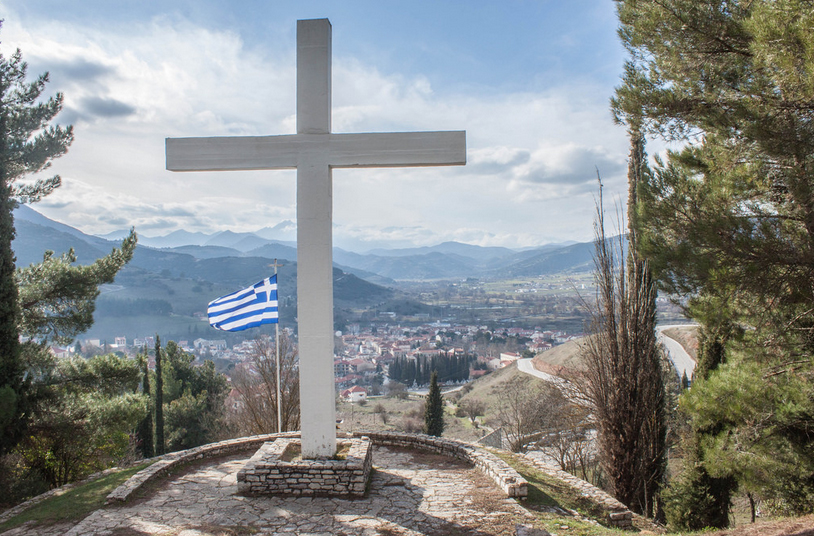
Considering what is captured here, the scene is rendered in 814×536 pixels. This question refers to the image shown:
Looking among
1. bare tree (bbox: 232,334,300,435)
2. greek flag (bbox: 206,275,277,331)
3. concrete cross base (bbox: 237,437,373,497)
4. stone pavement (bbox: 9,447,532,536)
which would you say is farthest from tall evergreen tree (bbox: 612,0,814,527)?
bare tree (bbox: 232,334,300,435)

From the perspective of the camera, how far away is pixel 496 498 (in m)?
5.31

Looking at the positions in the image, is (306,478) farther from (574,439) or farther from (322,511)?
(574,439)

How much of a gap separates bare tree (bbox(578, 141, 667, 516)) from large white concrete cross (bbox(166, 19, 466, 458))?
14.3 ft

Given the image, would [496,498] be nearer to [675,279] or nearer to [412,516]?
[412,516]

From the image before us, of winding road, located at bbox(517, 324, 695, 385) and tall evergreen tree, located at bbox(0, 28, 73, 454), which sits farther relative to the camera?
winding road, located at bbox(517, 324, 695, 385)

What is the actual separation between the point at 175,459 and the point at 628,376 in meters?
7.17

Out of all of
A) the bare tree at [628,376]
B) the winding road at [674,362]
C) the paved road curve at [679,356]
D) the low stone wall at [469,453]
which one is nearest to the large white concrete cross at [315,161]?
the low stone wall at [469,453]

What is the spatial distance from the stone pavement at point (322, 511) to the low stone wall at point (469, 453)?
5.2 inches

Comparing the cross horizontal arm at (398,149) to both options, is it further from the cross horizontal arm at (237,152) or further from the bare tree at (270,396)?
the bare tree at (270,396)

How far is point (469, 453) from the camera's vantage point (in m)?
6.75

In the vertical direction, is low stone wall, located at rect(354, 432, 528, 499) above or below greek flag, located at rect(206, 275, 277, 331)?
below

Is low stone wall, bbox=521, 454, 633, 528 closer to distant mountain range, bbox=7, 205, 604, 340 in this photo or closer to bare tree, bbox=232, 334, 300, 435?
bare tree, bbox=232, 334, 300, 435

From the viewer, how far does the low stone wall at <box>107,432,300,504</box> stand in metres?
5.48

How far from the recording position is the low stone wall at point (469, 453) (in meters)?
5.41
